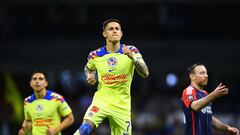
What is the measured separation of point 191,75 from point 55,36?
13.2m

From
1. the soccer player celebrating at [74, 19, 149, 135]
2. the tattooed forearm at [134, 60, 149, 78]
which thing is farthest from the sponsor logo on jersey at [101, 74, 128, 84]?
the tattooed forearm at [134, 60, 149, 78]

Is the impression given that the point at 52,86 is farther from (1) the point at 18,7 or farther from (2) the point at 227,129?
(2) the point at 227,129

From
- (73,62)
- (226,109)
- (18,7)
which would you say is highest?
(18,7)

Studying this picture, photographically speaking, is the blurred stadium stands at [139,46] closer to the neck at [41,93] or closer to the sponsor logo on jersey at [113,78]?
the neck at [41,93]

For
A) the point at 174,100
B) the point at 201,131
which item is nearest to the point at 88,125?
the point at 201,131

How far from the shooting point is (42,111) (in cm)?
1384

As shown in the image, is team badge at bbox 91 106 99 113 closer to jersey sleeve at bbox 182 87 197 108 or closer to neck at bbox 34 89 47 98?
jersey sleeve at bbox 182 87 197 108

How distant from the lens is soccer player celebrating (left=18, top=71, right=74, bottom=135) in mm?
13789

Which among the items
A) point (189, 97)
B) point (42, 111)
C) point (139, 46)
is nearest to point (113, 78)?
point (189, 97)

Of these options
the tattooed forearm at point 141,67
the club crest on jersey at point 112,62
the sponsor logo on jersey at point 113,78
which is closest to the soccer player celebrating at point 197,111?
the tattooed forearm at point 141,67

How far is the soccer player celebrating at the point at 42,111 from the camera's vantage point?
13.8 m

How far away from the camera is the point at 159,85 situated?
2630cm

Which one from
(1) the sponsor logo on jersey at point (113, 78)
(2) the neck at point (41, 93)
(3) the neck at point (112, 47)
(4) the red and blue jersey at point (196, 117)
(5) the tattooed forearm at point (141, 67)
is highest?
(3) the neck at point (112, 47)

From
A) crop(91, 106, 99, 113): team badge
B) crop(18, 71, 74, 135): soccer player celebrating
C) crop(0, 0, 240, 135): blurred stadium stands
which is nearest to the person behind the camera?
crop(91, 106, 99, 113): team badge
